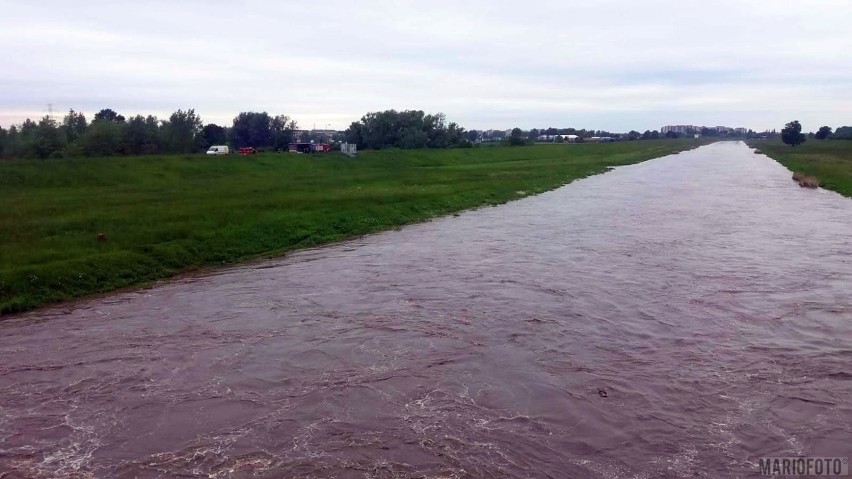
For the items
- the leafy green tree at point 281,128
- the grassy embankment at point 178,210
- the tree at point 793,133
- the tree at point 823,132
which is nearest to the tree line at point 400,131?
the leafy green tree at point 281,128

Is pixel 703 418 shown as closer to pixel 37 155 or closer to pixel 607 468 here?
pixel 607 468

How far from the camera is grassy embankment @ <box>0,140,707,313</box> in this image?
17031mm

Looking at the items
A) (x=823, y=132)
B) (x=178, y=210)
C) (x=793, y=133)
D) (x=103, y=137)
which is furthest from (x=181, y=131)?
(x=823, y=132)

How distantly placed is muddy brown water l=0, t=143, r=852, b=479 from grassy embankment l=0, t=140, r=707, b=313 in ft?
4.91

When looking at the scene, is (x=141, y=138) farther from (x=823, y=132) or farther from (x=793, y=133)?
(x=823, y=132)

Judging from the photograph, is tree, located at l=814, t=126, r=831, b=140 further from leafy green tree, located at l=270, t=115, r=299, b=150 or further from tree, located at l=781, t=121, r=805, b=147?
leafy green tree, located at l=270, t=115, r=299, b=150

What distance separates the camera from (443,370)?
436 inches

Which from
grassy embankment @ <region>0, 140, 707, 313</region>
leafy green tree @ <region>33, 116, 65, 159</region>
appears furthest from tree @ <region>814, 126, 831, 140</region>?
leafy green tree @ <region>33, 116, 65, 159</region>

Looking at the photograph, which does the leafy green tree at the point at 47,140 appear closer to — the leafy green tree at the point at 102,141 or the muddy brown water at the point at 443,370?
the leafy green tree at the point at 102,141

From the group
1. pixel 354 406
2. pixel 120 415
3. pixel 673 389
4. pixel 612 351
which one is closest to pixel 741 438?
pixel 673 389

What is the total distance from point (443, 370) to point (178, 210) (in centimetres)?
1684

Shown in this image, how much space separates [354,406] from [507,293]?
7.00m

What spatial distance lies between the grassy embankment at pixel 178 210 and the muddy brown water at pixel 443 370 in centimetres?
150

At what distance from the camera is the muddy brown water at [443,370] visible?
8.44 meters
